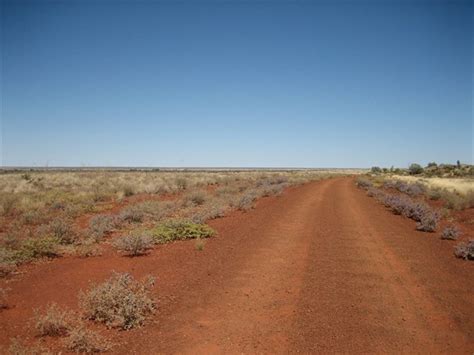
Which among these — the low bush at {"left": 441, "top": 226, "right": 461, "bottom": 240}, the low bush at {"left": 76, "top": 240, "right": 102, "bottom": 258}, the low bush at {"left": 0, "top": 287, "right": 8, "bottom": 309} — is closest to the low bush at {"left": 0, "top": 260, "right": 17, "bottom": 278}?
the low bush at {"left": 0, "top": 287, "right": 8, "bottom": 309}

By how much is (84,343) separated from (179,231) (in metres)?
7.08

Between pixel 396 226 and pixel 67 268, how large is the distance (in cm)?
1134

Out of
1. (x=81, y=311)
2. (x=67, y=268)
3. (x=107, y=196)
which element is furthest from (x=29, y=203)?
(x=81, y=311)

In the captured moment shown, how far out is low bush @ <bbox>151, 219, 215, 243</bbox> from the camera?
1144 cm

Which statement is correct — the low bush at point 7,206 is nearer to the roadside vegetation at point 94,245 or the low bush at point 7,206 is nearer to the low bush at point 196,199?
the roadside vegetation at point 94,245

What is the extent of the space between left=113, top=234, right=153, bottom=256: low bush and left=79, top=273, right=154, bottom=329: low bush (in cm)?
335

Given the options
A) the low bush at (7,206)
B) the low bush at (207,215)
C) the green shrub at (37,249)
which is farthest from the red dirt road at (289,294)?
the low bush at (7,206)

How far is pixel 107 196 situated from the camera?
2406 cm

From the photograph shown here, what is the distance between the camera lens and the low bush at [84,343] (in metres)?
4.89

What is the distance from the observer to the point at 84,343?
493 cm

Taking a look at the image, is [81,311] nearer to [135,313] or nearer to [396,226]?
[135,313]

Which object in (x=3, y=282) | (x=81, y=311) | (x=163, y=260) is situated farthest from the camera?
(x=163, y=260)

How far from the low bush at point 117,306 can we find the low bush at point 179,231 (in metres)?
4.89

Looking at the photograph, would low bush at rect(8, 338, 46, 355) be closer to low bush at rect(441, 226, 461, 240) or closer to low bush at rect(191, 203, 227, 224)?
low bush at rect(191, 203, 227, 224)
